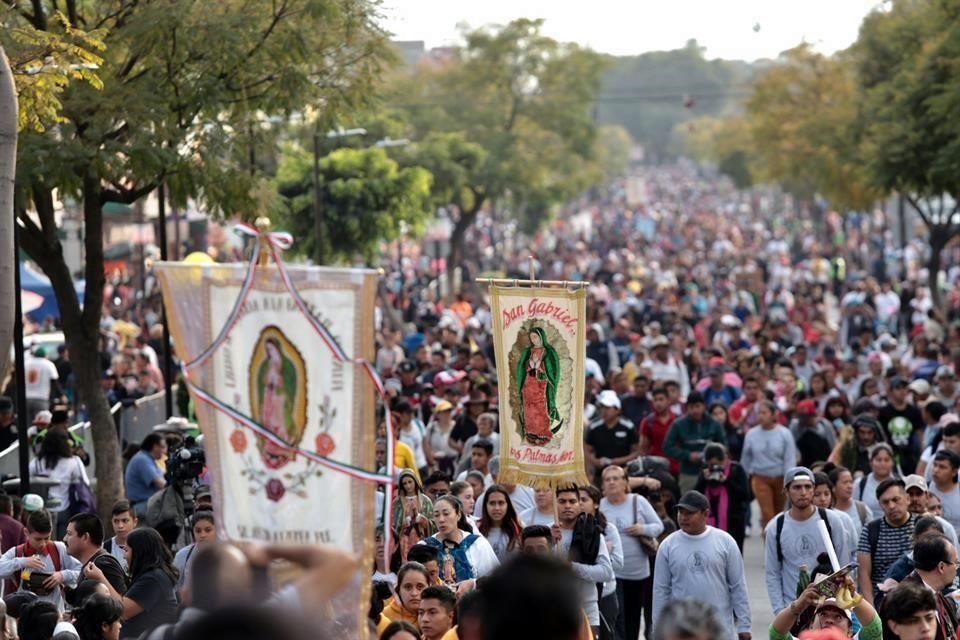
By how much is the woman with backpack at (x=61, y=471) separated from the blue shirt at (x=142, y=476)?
14.9 inches

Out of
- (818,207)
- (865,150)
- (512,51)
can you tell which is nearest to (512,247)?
(818,207)

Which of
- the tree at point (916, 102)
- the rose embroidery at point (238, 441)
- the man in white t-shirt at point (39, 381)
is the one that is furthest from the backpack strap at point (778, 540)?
the tree at point (916, 102)

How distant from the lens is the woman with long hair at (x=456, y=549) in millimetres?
11016

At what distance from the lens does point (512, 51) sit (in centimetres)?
5869

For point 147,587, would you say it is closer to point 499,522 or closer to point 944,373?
point 499,522

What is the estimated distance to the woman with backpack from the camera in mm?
15586

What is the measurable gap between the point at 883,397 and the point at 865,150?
16.3m

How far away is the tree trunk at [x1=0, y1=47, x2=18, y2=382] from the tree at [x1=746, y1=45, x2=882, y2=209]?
33.6m

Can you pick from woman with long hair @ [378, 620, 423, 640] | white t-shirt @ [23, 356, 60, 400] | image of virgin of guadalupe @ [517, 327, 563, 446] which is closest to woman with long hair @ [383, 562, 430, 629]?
woman with long hair @ [378, 620, 423, 640]

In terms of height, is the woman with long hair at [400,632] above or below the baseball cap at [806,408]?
above

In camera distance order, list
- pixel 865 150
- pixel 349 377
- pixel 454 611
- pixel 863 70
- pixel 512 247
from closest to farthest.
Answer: pixel 349 377 < pixel 454 611 < pixel 865 150 < pixel 863 70 < pixel 512 247

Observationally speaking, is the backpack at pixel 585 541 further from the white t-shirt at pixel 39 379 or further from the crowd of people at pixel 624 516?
the white t-shirt at pixel 39 379

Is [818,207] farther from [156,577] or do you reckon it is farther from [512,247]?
[156,577]

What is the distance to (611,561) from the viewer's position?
12.0 meters
